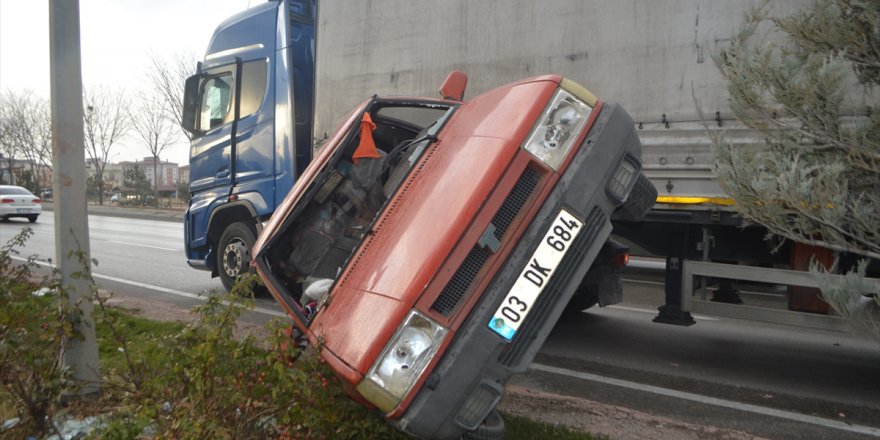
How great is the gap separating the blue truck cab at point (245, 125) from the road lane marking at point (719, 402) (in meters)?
3.80

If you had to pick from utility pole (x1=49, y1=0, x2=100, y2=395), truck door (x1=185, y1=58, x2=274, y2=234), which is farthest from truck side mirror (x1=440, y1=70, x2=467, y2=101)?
truck door (x1=185, y1=58, x2=274, y2=234)

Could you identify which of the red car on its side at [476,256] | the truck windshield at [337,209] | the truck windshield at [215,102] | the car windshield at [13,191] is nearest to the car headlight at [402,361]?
the red car on its side at [476,256]

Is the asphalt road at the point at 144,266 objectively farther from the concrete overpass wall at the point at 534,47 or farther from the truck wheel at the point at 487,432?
the truck wheel at the point at 487,432

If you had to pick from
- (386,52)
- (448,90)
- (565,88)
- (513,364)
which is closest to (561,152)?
(565,88)

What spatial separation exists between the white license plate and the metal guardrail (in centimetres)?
215

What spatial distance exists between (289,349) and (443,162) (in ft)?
4.75

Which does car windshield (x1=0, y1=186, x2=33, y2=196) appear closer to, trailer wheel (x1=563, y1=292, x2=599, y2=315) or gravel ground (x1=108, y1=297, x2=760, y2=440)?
trailer wheel (x1=563, y1=292, x2=599, y2=315)

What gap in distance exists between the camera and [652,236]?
18.4 ft

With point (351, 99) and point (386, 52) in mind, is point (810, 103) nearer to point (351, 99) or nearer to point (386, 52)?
point (386, 52)

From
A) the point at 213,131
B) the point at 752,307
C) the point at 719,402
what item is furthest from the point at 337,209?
the point at 213,131

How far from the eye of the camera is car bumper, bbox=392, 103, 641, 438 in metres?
2.97

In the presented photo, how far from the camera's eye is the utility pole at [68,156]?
3.97 metres

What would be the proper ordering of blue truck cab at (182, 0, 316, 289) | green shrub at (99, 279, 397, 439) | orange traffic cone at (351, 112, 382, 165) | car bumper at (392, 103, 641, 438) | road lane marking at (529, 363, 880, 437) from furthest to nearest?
blue truck cab at (182, 0, 316, 289) → orange traffic cone at (351, 112, 382, 165) → road lane marking at (529, 363, 880, 437) → car bumper at (392, 103, 641, 438) → green shrub at (99, 279, 397, 439)

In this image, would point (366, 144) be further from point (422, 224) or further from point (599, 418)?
point (599, 418)
